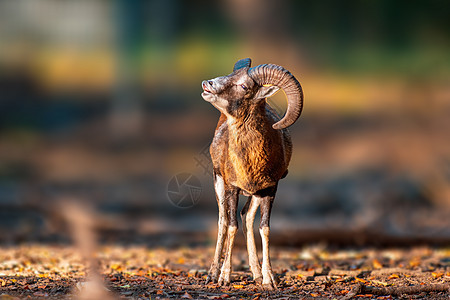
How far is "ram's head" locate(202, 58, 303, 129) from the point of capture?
6672mm

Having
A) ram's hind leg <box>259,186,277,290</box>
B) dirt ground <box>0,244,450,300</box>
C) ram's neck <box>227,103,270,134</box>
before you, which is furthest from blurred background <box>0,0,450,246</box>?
ram's neck <box>227,103,270,134</box>

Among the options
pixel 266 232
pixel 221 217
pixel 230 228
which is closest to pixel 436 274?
pixel 266 232

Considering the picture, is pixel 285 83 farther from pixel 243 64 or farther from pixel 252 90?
pixel 243 64

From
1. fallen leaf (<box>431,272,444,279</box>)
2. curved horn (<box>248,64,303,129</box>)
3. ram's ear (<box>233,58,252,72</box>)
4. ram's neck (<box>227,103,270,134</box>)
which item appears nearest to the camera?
curved horn (<box>248,64,303,129</box>)

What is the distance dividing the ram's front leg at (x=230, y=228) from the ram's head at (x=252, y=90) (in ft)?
3.38

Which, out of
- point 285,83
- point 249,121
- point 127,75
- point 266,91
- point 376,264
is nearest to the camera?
point 285,83

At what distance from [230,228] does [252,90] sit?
1.81 metres

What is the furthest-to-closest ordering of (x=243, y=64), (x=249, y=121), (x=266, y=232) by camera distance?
(x=266, y=232) → (x=243, y=64) → (x=249, y=121)

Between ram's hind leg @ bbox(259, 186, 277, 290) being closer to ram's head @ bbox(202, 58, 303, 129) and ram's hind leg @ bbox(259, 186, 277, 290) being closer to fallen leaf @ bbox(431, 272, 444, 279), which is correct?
ram's head @ bbox(202, 58, 303, 129)

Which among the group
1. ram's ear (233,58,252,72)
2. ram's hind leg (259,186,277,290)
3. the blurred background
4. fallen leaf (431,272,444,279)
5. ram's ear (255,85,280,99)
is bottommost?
fallen leaf (431,272,444,279)

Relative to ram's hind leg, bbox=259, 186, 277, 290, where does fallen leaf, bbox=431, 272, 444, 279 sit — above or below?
below

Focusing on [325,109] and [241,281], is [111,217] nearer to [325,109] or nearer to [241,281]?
[241,281]

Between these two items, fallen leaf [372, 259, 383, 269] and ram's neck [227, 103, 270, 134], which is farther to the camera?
fallen leaf [372, 259, 383, 269]

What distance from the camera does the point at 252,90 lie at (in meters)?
6.86
